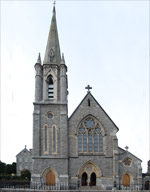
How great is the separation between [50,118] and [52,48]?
34.5ft

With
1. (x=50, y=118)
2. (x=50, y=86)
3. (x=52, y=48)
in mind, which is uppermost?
(x=52, y=48)

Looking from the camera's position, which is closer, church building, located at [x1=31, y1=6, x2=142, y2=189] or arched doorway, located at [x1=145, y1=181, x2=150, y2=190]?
church building, located at [x1=31, y1=6, x2=142, y2=189]

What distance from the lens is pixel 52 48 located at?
38062 mm

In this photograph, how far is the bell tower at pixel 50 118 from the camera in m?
32.1

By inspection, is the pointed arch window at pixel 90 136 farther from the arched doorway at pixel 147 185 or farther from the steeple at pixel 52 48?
the steeple at pixel 52 48

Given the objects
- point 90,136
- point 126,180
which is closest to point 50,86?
point 90,136

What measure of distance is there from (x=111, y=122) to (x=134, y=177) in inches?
289

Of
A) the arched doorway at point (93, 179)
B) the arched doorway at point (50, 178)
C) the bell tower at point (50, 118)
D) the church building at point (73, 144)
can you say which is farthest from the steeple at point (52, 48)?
the arched doorway at point (93, 179)

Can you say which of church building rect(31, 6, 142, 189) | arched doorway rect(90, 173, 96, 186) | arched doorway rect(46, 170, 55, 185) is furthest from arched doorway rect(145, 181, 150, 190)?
arched doorway rect(46, 170, 55, 185)

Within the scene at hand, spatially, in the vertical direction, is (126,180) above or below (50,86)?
below

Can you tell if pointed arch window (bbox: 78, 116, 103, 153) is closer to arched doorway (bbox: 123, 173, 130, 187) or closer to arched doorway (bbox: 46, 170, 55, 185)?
arched doorway (bbox: 123, 173, 130, 187)

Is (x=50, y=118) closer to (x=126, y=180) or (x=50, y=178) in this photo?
(x=50, y=178)

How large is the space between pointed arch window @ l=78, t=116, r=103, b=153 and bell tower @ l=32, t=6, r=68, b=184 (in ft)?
7.18

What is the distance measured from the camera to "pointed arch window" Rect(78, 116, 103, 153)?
33.7 metres
